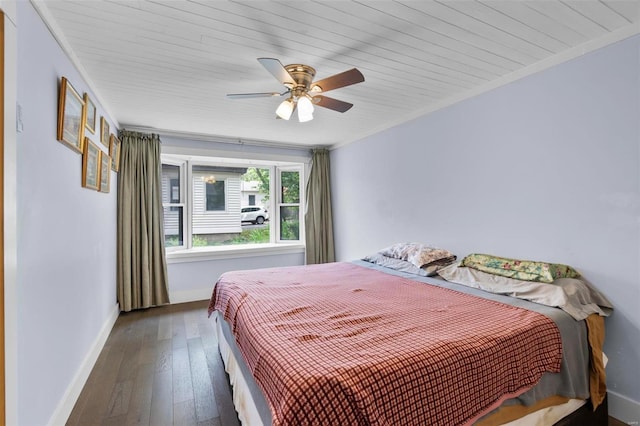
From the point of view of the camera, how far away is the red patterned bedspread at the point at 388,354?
1064 mm

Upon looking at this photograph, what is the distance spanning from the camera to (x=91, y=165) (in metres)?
2.35

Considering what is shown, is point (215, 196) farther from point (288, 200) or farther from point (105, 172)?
point (105, 172)

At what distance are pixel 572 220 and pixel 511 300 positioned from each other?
2.27 ft

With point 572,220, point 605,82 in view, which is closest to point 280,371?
point 572,220

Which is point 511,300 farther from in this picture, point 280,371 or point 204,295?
point 204,295

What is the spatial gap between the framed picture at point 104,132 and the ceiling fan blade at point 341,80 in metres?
1.97

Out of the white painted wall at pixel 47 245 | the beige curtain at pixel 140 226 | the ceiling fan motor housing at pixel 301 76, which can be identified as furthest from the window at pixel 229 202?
the ceiling fan motor housing at pixel 301 76

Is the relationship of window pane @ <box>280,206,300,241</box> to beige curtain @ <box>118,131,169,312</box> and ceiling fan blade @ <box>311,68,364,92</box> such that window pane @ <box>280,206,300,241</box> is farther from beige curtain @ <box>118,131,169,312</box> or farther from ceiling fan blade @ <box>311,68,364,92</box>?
ceiling fan blade @ <box>311,68,364,92</box>

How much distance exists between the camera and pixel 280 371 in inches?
45.7

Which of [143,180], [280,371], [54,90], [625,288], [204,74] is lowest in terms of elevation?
[280,371]

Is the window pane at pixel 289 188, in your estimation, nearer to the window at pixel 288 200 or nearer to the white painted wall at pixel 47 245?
the window at pixel 288 200

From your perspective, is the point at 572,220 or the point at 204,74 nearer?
the point at 572,220

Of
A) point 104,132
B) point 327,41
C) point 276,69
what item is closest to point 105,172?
point 104,132

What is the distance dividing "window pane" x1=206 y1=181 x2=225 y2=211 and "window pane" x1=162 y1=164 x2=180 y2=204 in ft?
1.44
